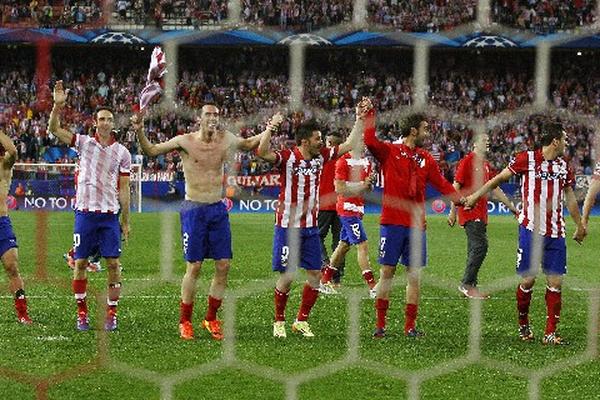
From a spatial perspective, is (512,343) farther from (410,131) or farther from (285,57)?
(285,57)

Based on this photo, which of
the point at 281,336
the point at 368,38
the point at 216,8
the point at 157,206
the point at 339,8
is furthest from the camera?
the point at 157,206

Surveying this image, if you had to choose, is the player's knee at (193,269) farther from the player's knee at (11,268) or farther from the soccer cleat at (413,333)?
the soccer cleat at (413,333)

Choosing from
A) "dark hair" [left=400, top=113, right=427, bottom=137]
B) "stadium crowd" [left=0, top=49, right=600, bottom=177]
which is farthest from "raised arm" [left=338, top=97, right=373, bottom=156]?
"stadium crowd" [left=0, top=49, right=600, bottom=177]

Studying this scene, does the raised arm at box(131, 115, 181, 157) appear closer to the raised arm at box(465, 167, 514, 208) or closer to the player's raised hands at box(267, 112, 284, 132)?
the player's raised hands at box(267, 112, 284, 132)

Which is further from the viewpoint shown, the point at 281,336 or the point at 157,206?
the point at 157,206

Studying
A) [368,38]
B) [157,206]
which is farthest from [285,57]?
[157,206]

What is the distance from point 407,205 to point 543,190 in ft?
2.93

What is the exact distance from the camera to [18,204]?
791 inches

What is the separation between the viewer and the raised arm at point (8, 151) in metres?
6.99

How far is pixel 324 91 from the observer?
391 inches

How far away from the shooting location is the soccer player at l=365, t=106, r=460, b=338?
706cm

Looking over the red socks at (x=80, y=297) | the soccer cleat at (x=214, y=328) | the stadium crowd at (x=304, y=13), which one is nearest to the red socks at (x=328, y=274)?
the stadium crowd at (x=304, y=13)

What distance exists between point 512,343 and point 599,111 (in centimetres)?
432

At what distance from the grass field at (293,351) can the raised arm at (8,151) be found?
1.09 meters
